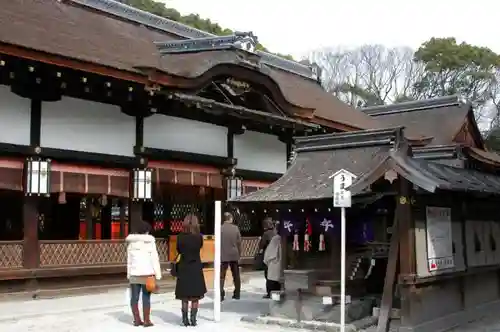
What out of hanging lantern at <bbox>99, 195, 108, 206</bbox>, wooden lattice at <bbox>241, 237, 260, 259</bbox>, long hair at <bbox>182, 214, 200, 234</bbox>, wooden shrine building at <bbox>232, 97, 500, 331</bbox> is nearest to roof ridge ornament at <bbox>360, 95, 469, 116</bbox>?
wooden lattice at <bbox>241, 237, 260, 259</bbox>

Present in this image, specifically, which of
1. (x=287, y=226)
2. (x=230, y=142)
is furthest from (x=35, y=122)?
(x=230, y=142)

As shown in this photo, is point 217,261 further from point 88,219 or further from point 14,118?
point 88,219

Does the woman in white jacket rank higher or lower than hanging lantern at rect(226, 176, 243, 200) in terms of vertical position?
lower

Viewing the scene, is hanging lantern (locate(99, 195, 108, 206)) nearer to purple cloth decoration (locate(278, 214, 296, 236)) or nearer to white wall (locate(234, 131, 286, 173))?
white wall (locate(234, 131, 286, 173))

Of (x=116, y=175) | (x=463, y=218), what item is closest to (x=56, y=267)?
(x=116, y=175)

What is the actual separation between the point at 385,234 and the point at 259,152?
8869mm

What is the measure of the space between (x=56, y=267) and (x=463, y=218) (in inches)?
326

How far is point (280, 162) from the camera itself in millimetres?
19203

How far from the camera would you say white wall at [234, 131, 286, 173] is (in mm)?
17672

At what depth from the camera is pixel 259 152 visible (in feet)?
60.4

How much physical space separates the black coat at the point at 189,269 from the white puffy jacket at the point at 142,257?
1.23ft

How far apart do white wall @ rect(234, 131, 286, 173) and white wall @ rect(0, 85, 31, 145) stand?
21.5 ft

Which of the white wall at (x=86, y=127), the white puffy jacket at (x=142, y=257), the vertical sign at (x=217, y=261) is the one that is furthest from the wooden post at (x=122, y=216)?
the white puffy jacket at (x=142, y=257)

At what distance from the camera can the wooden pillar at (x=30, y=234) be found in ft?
40.7
